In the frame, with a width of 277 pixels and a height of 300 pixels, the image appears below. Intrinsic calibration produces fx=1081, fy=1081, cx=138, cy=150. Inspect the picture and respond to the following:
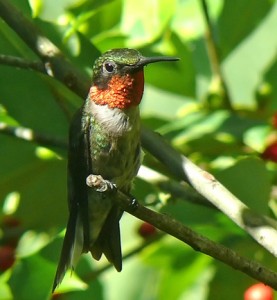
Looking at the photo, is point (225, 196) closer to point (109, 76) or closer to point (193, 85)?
point (109, 76)

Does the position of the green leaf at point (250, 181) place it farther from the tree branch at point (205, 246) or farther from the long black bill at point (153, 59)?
the tree branch at point (205, 246)

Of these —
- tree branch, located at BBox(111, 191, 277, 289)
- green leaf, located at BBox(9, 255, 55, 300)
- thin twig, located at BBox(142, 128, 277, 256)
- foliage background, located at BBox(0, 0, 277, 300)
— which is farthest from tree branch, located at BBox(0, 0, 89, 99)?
tree branch, located at BBox(111, 191, 277, 289)

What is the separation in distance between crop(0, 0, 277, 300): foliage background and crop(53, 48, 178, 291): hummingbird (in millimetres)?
136

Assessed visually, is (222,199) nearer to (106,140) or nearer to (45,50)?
(106,140)

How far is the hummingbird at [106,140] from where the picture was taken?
2.79 meters

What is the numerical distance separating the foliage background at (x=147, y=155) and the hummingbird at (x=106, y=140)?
14 cm

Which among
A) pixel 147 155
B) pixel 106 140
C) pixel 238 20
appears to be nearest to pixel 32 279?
pixel 106 140

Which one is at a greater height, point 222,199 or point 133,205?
point 133,205

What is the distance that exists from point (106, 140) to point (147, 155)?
1.39ft

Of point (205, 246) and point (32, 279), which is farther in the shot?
point (32, 279)

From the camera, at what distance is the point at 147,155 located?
3.24 m

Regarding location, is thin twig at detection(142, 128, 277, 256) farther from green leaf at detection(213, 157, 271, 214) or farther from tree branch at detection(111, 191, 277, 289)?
green leaf at detection(213, 157, 271, 214)

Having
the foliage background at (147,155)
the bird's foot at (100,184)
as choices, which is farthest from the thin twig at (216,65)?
the bird's foot at (100,184)

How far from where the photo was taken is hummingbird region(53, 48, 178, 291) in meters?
2.79
